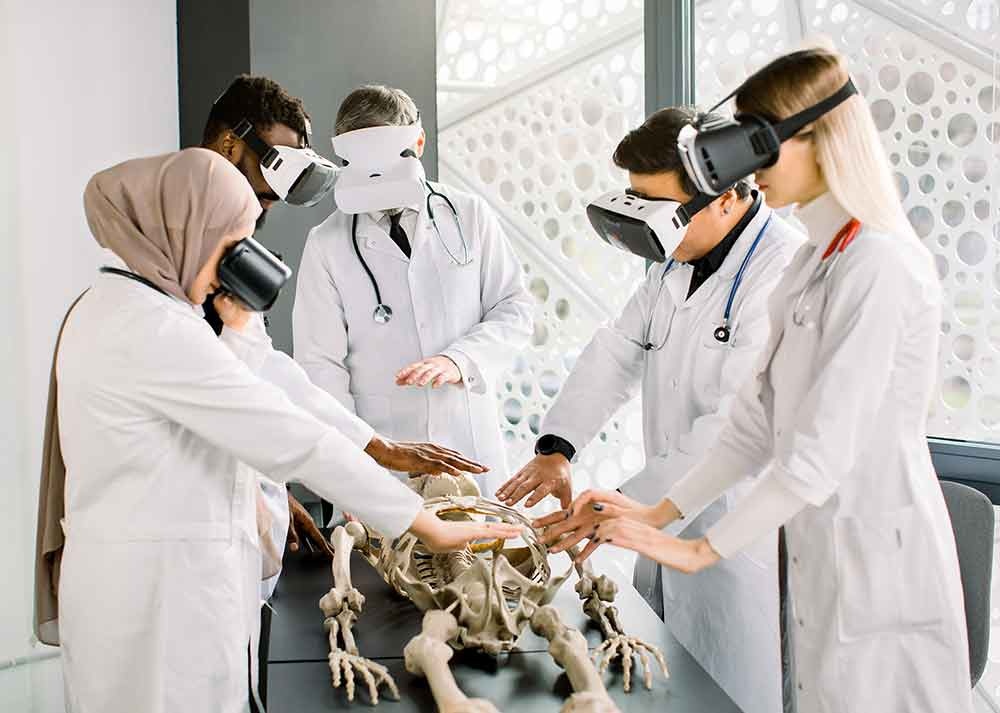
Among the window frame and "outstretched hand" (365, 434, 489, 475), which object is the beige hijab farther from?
the window frame

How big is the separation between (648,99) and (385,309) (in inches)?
73.3

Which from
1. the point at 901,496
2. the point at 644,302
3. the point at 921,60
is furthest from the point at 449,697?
the point at 921,60

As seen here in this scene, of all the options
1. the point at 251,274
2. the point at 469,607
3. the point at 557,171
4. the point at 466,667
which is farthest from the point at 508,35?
the point at 466,667

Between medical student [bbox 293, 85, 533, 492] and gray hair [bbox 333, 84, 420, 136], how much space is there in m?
0.03

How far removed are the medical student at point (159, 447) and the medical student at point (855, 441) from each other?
66 centimetres

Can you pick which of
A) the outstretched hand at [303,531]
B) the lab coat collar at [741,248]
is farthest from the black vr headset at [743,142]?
the outstretched hand at [303,531]

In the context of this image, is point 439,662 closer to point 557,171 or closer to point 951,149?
point 951,149

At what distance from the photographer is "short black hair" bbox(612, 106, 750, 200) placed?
2.32m

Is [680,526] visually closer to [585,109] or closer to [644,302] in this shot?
[644,302]

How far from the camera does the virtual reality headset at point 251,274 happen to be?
1679 millimetres

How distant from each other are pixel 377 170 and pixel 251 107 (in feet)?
1.17

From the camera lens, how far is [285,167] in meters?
2.51

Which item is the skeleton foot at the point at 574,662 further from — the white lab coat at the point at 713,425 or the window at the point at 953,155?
the window at the point at 953,155

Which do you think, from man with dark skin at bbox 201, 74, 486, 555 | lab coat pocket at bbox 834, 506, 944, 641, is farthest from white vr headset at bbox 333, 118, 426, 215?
lab coat pocket at bbox 834, 506, 944, 641
